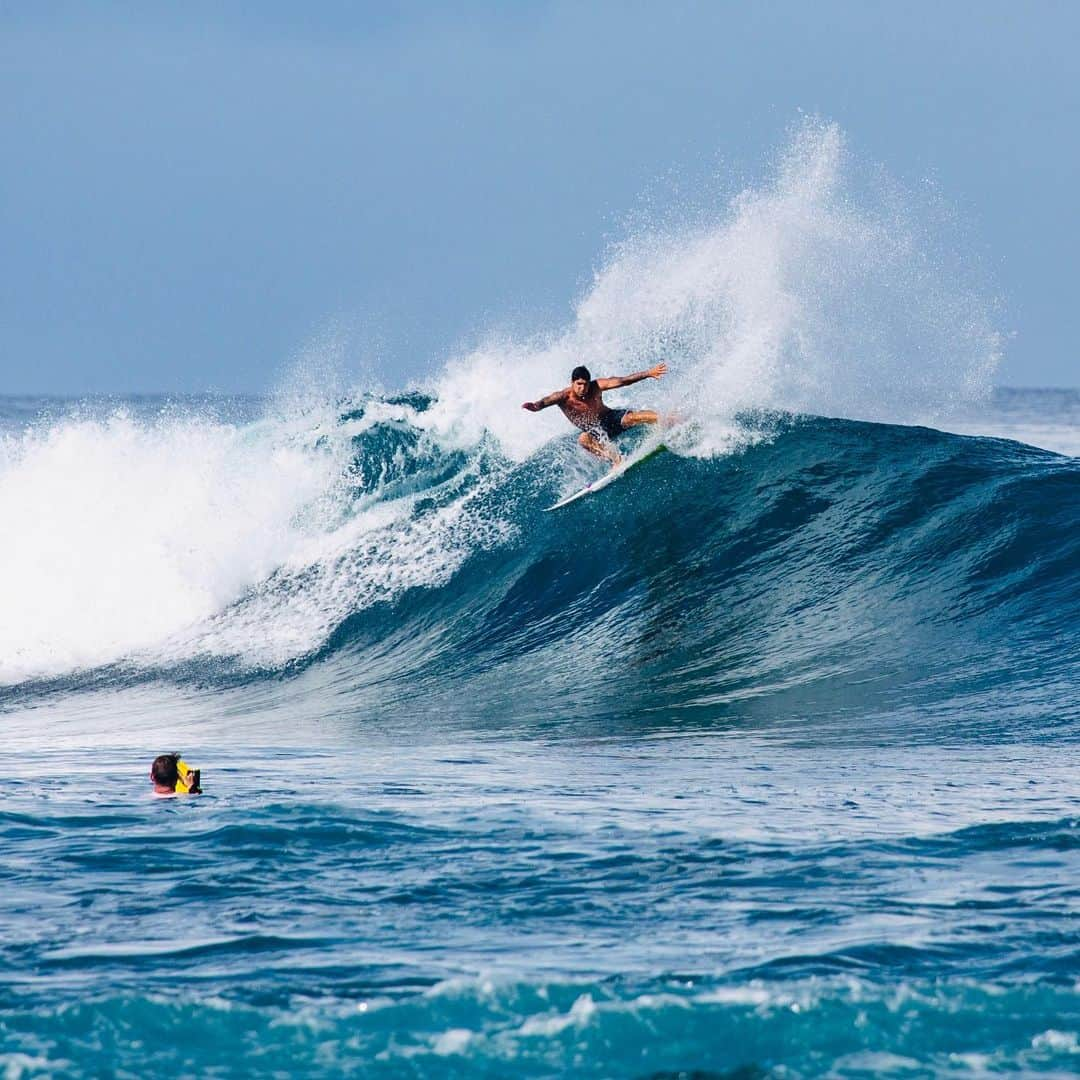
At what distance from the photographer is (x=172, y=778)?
6.73 metres

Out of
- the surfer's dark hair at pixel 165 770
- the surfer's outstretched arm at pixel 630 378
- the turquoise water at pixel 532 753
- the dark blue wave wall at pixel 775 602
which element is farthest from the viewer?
the surfer's outstretched arm at pixel 630 378

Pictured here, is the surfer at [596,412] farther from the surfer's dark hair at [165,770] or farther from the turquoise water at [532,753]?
the surfer's dark hair at [165,770]

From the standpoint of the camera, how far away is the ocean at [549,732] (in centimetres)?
416

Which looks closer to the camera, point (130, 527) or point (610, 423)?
point (610, 423)

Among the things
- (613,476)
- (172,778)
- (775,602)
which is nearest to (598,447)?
(613,476)

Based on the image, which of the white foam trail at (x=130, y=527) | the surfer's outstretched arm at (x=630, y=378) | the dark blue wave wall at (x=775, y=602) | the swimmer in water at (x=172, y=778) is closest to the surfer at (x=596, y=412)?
the surfer's outstretched arm at (x=630, y=378)

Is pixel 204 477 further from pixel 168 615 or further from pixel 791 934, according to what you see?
pixel 791 934

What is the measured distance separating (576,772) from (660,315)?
30.0 ft

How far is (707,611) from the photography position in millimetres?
11336

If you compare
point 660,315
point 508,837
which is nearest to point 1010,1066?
point 508,837

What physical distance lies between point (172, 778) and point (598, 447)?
753 centimetres

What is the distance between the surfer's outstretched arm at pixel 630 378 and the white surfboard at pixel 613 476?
946 millimetres

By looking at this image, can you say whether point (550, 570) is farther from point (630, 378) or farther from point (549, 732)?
point (549, 732)

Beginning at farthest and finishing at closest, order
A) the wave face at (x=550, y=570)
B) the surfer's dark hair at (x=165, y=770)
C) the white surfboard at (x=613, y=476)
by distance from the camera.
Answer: the white surfboard at (x=613, y=476) → the wave face at (x=550, y=570) → the surfer's dark hair at (x=165, y=770)
